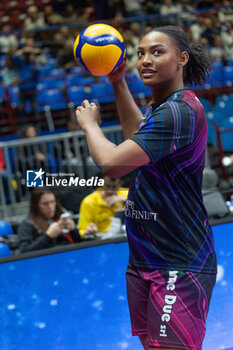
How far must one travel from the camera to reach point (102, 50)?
5.96ft

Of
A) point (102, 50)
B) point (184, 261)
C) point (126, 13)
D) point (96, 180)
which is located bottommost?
point (184, 261)

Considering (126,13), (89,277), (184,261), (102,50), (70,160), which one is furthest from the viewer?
(126,13)

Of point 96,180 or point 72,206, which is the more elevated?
point 96,180

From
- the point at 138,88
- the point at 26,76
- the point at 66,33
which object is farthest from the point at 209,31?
the point at 26,76

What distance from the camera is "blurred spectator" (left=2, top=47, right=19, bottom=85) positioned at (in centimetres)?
904

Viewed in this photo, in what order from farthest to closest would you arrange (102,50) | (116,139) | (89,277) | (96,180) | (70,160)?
(116,139) → (70,160) → (89,277) → (102,50) → (96,180)

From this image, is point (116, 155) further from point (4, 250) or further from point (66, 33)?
point (66, 33)

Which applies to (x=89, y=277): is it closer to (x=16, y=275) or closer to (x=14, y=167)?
(x=16, y=275)

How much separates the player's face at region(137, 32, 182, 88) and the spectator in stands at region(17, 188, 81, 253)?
89.6 inches

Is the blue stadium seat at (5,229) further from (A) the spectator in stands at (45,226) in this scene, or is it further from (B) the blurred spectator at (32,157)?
(B) the blurred spectator at (32,157)

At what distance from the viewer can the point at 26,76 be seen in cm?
884

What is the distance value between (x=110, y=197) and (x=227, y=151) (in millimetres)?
3228

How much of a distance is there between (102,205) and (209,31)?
7.29 meters

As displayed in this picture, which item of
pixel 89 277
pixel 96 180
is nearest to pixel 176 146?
pixel 96 180
